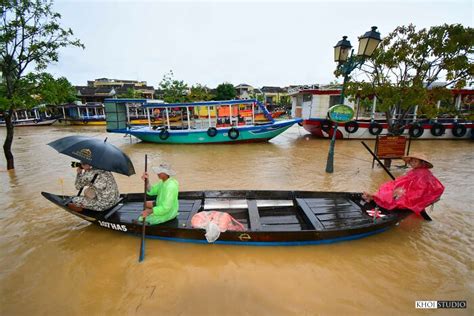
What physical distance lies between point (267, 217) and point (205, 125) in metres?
10.4

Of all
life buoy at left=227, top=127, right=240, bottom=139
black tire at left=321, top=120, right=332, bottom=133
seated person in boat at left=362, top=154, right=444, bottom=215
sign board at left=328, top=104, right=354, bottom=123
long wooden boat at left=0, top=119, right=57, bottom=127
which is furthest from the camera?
long wooden boat at left=0, top=119, right=57, bottom=127

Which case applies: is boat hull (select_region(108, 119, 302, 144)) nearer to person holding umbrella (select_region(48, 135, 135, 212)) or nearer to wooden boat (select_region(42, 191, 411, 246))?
wooden boat (select_region(42, 191, 411, 246))

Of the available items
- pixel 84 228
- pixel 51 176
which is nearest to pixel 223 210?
pixel 84 228

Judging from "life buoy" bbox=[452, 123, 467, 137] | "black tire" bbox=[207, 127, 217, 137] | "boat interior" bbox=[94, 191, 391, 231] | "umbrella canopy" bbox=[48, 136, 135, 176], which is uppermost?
"umbrella canopy" bbox=[48, 136, 135, 176]

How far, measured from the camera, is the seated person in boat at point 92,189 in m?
3.58

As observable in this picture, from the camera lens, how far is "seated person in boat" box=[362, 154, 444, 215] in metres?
3.53

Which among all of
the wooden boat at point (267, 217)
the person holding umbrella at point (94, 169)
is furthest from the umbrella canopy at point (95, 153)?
the wooden boat at point (267, 217)

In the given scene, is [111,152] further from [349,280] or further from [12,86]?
[12,86]

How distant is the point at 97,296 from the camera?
2678 millimetres

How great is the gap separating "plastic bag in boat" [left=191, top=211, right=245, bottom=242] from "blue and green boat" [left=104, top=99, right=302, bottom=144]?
9.15 m

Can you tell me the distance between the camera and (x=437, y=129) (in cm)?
1391

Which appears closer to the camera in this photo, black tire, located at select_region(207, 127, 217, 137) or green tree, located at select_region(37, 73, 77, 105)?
green tree, located at select_region(37, 73, 77, 105)

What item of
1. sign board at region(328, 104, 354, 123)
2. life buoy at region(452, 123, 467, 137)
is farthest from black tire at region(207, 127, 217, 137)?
life buoy at region(452, 123, 467, 137)
